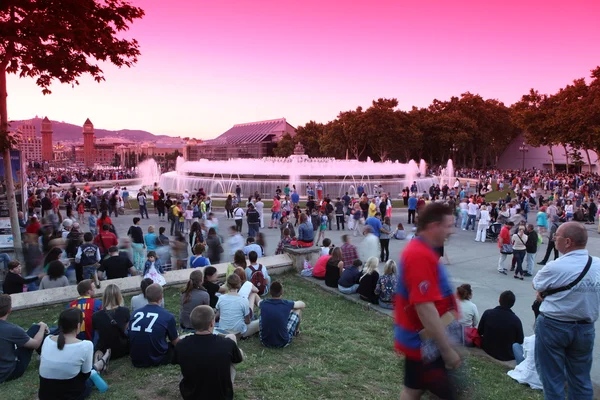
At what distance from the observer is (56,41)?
460 inches

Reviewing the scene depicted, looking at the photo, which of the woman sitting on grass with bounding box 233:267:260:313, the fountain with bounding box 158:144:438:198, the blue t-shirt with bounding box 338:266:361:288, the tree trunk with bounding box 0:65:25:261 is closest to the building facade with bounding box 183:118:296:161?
the fountain with bounding box 158:144:438:198

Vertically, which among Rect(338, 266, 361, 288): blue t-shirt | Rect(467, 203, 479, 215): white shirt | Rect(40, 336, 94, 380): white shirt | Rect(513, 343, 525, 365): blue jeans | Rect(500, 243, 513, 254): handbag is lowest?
Rect(513, 343, 525, 365): blue jeans

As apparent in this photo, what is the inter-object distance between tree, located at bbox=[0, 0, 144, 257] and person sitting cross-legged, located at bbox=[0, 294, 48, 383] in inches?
296

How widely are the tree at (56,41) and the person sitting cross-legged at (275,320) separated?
8.69 metres

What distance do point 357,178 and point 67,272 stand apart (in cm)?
2392

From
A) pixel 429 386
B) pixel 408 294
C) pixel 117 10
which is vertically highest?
pixel 117 10

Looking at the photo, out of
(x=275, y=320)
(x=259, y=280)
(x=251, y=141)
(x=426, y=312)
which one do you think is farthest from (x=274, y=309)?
(x=251, y=141)

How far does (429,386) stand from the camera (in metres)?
3.00

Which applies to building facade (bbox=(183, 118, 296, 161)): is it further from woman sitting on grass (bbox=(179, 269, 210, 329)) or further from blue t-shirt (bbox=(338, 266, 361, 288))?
woman sitting on grass (bbox=(179, 269, 210, 329))

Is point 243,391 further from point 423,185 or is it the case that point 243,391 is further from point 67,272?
point 423,185

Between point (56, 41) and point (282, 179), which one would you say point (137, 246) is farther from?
point (282, 179)

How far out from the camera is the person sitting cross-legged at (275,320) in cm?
638

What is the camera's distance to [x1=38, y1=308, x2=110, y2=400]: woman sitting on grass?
14.5 feet

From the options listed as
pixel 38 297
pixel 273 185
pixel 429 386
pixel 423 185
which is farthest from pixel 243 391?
pixel 423 185
